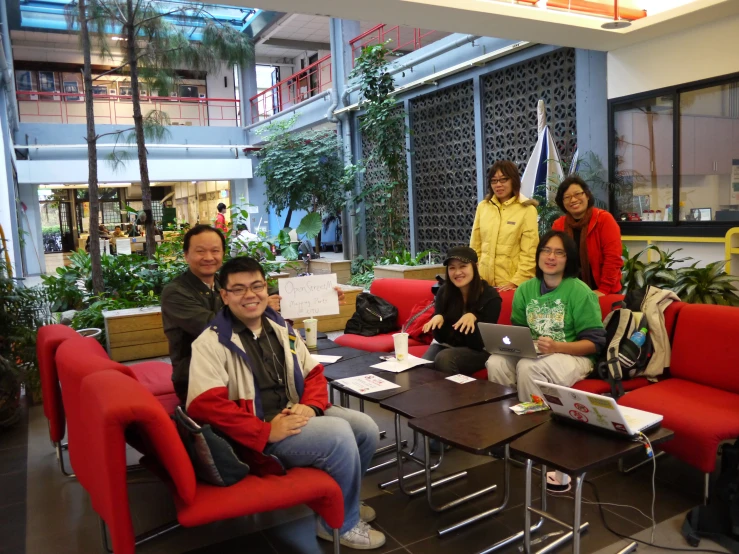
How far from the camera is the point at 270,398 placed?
8.52 ft

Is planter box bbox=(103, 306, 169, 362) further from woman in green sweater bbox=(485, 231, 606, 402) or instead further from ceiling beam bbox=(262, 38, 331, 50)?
ceiling beam bbox=(262, 38, 331, 50)

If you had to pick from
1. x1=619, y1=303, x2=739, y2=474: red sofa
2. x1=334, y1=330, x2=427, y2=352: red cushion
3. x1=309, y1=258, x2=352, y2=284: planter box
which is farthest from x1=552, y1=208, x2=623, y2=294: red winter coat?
x1=309, y1=258, x2=352, y2=284: planter box

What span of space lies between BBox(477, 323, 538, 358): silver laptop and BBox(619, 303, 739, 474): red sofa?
1.85ft

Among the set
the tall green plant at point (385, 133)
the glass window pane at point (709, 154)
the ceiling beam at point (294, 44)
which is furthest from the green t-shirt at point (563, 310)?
the ceiling beam at point (294, 44)

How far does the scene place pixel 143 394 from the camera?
6.78ft

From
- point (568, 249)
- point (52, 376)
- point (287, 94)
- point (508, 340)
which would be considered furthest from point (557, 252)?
point (287, 94)

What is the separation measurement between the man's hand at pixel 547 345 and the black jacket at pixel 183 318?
1.77m

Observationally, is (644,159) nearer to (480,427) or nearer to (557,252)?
(557,252)

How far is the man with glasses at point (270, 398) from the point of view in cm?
234

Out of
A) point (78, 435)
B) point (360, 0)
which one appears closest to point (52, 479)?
point (78, 435)

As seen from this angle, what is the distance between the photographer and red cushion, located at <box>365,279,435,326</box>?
16.1 feet

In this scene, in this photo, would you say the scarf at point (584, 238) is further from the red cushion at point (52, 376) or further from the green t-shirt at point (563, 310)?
the red cushion at point (52, 376)

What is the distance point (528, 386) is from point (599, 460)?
1.22 metres

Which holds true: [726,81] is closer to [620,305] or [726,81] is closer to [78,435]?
[620,305]
